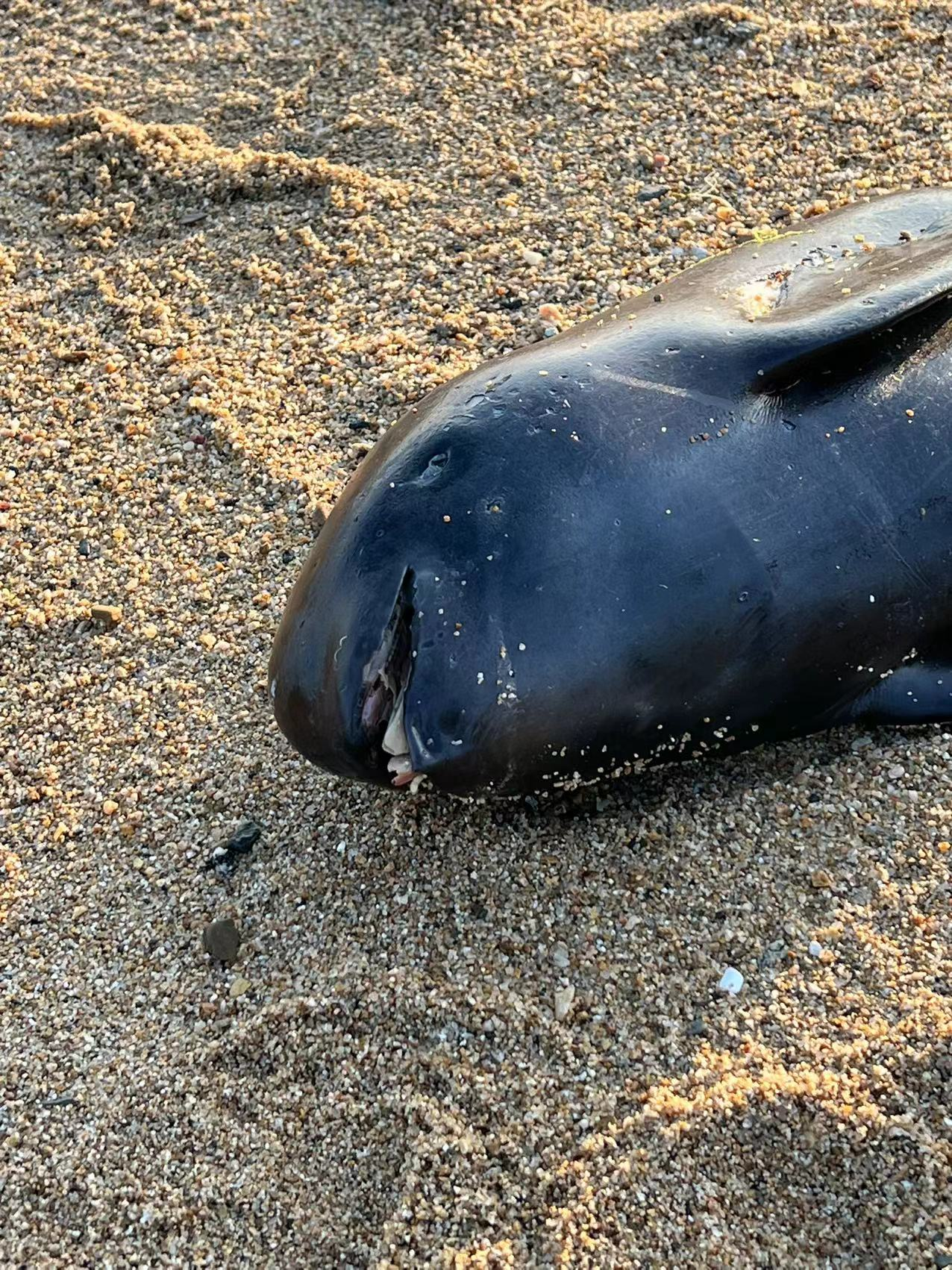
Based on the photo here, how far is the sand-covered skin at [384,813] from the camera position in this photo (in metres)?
2.74

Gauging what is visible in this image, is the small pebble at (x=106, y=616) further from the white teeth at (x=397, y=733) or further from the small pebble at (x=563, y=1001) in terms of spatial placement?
the small pebble at (x=563, y=1001)

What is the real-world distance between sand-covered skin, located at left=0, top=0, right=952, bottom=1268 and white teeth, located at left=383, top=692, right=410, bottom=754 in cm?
48

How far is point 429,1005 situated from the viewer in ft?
9.82

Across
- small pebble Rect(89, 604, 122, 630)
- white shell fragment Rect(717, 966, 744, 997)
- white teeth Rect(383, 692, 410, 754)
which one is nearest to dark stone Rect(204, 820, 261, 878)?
white teeth Rect(383, 692, 410, 754)

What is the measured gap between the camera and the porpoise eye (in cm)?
297

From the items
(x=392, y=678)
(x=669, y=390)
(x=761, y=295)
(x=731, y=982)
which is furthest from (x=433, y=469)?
(x=731, y=982)

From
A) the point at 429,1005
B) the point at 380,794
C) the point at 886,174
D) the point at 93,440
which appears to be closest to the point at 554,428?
the point at 380,794

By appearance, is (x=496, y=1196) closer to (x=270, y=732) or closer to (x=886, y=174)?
(x=270, y=732)

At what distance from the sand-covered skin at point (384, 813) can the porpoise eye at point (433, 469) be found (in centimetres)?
87

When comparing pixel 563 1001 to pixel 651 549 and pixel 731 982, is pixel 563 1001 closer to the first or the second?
pixel 731 982

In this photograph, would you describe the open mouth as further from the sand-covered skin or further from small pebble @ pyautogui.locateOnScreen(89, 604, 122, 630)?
small pebble @ pyautogui.locateOnScreen(89, 604, 122, 630)

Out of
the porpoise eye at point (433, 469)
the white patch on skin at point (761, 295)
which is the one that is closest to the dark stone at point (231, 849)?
the porpoise eye at point (433, 469)

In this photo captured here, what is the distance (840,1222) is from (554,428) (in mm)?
1762

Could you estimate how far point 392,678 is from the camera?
2.86 meters
